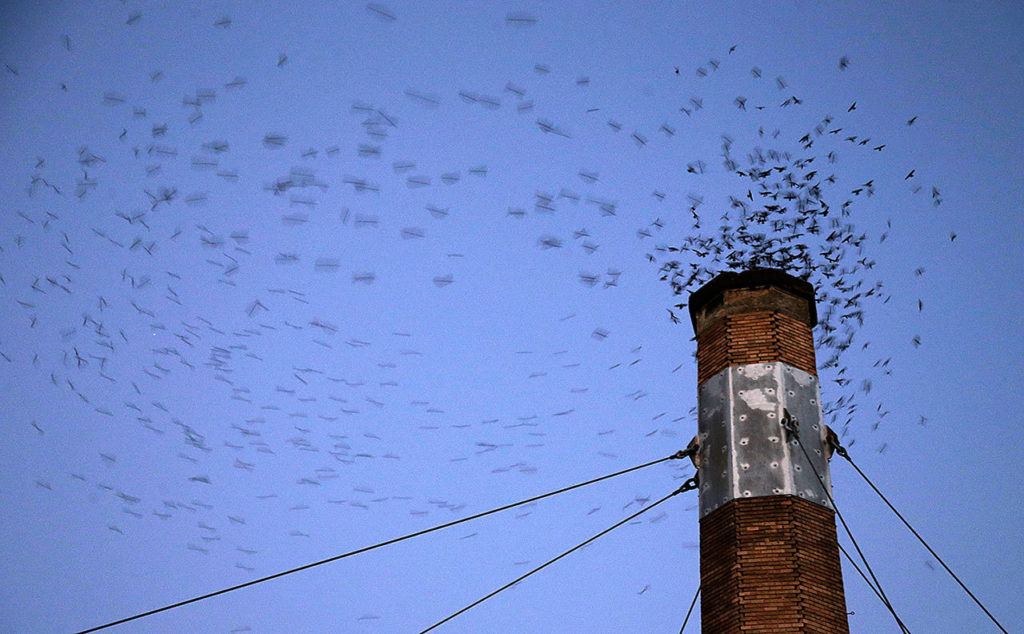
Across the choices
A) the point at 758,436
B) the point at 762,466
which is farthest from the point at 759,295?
the point at 762,466

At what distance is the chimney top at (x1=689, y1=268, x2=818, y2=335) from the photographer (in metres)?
10.7

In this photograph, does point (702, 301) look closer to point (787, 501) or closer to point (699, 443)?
point (699, 443)

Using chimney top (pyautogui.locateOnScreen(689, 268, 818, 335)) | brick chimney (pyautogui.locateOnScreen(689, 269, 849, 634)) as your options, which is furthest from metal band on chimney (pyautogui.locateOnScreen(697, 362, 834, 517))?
chimney top (pyautogui.locateOnScreen(689, 268, 818, 335))

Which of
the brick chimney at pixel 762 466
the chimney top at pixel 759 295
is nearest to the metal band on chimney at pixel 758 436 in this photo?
the brick chimney at pixel 762 466

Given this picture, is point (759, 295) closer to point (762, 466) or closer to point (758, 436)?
point (758, 436)

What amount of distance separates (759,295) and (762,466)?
200 centimetres

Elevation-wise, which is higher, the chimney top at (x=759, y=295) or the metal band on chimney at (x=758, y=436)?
the chimney top at (x=759, y=295)

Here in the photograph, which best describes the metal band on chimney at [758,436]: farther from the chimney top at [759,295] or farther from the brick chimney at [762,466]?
the chimney top at [759,295]

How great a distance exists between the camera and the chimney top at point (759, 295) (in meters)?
10.7

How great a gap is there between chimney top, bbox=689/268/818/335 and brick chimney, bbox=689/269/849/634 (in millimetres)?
11

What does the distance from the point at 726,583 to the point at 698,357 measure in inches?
104

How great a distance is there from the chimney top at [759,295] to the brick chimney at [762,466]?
1 cm

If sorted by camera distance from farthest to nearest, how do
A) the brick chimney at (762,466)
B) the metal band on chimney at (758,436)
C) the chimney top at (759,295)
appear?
the chimney top at (759,295), the metal band on chimney at (758,436), the brick chimney at (762,466)

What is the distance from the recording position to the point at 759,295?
35.2ft
